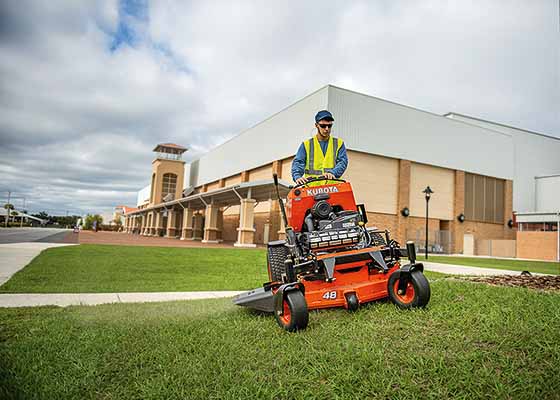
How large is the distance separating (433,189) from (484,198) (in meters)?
6.93

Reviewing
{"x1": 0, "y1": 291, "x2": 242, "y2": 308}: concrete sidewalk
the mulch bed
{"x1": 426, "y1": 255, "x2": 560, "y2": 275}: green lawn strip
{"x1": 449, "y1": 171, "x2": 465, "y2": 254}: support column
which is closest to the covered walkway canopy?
{"x1": 0, "y1": 291, "x2": 242, "y2": 308}: concrete sidewalk

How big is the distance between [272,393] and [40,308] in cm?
466

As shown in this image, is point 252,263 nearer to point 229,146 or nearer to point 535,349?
point 535,349

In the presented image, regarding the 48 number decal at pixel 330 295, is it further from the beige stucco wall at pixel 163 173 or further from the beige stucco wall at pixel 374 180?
the beige stucco wall at pixel 163 173

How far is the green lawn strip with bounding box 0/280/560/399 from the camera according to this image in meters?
2.75

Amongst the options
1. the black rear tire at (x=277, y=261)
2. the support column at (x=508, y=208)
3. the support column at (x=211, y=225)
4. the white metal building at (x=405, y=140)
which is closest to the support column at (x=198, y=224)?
the white metal building at (x=405, y=140)

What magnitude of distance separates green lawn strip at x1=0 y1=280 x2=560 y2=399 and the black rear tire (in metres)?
0.86

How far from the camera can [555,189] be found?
39375 millimetres

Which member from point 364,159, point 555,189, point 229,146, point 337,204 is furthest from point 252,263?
point 555,189

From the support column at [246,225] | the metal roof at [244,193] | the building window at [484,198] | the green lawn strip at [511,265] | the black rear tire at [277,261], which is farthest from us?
the building window at [484,198]

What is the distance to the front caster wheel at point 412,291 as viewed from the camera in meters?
4.13

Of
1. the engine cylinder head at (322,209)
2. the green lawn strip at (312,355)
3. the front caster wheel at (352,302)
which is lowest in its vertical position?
the green lawn strip at (312,355)

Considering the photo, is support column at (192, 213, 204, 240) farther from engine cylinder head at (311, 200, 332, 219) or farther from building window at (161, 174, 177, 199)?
engine cylinder head at (311, 200, 332, 219)

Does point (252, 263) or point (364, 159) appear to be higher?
point (364, 159)
